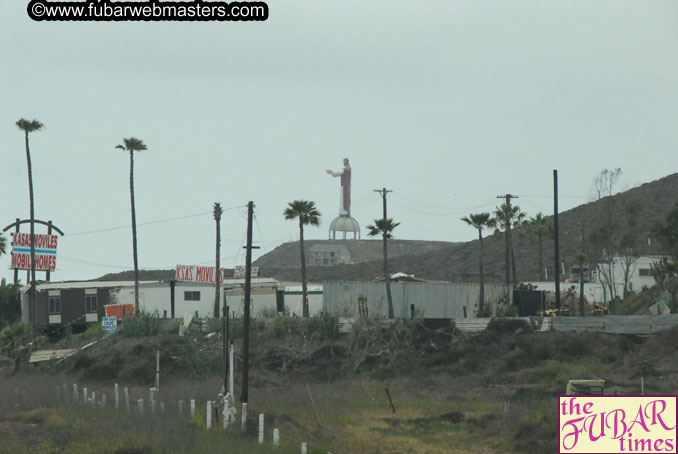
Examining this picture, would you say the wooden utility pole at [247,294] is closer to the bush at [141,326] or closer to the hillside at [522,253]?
the bush at [141,326]

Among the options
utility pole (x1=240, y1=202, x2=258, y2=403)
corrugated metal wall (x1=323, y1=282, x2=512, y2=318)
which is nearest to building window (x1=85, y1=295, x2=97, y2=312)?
corrugated metal wall (x1=323, y1=282, x2=512, y2=318)

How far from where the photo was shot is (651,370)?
4306 centimetres

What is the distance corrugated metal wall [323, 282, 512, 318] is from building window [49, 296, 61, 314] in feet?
79.6

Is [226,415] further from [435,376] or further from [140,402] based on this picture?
[435,376]

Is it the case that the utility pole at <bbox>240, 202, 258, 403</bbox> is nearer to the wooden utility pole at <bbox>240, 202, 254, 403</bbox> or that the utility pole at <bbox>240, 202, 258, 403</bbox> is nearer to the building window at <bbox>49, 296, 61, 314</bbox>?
the wooden utility pole at <bbox>240, 202, 254, 403</bbox>

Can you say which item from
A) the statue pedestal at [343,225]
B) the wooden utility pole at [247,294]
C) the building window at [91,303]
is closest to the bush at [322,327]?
the wooden utility pole at [247,294]

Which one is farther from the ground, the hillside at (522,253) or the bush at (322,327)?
the hillside at (522,253)

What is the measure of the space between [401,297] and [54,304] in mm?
29220

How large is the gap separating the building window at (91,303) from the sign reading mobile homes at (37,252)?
11.6 m

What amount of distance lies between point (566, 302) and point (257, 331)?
85.9 feet

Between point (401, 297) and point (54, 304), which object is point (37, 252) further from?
point (401, 297)

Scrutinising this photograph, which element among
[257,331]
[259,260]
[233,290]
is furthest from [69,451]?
[259,260]

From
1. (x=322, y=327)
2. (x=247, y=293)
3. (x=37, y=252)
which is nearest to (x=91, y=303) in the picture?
(x=37, y=252)

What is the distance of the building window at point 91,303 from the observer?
240ft
